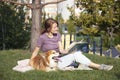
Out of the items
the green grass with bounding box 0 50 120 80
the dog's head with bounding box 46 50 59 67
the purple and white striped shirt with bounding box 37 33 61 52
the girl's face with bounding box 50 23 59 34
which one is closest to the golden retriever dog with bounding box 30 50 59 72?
the dog's head with bounding box 46 50 59 67

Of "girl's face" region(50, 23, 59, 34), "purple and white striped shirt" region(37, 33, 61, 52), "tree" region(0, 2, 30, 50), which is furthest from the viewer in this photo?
"tree" region(0, 2, 30, 50)

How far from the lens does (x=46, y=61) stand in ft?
27.1

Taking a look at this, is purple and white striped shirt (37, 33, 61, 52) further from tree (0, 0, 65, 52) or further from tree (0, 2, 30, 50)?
tree (0, 2, 30, 50)

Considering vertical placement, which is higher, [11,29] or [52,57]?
[52,57]

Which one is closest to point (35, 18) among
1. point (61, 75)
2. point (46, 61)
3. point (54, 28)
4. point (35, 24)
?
point (35, 24)

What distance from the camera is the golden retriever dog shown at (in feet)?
27.0

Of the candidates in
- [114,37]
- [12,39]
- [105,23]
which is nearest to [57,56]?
[12,39]

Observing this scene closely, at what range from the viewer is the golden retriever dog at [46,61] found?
27.0 feet

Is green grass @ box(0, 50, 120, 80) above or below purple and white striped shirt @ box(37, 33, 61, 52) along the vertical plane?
below

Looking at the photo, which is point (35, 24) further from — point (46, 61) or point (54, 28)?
point (46, 61)

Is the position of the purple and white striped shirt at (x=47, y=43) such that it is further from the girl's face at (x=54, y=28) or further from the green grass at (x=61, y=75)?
the green grass at (x=61, y=75)

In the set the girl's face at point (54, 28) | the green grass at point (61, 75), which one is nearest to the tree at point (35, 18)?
the green grass at point (61, 75)

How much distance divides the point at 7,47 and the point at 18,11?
1.73m

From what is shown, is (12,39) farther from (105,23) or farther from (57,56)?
(57,56)
